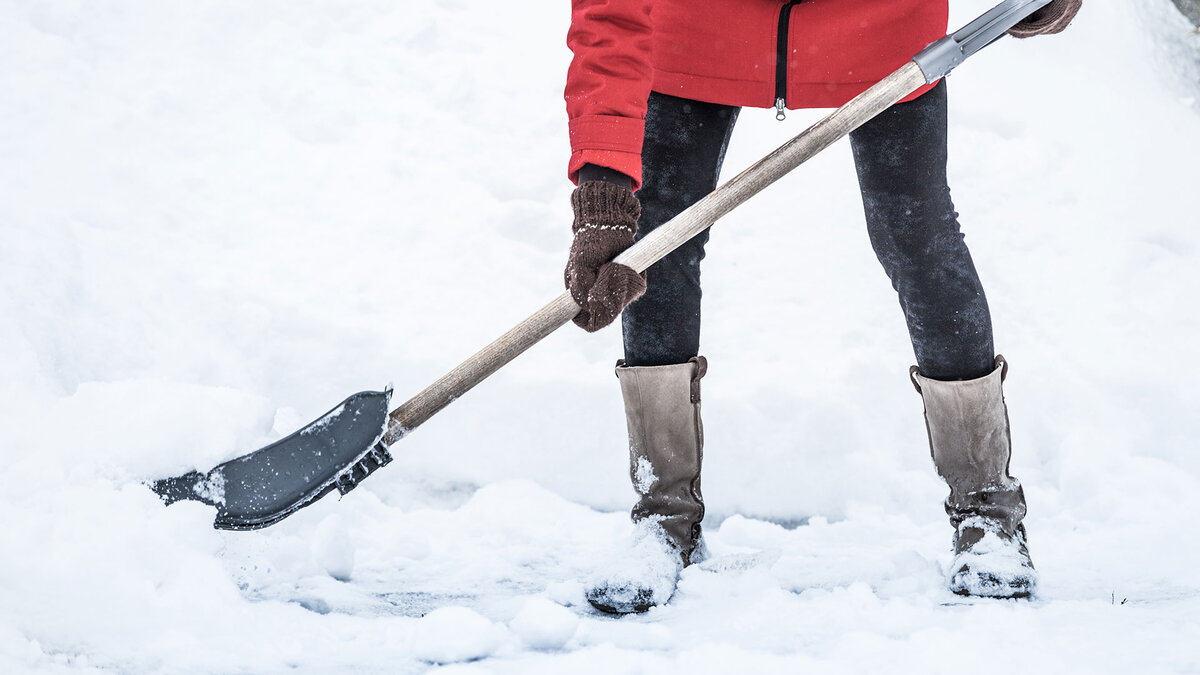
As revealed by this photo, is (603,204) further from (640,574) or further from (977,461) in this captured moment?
(977,461)

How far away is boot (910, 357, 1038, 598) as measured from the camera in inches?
72.2

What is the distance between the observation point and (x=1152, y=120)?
13.3 feet

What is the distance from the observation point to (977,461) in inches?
73.7

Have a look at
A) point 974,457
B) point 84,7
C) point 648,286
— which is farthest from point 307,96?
point 974,457

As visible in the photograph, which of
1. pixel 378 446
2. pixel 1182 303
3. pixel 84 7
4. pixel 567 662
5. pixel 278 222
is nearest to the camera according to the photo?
pixel 567 662

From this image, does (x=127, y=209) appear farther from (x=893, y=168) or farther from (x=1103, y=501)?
(x=1103, y=501)

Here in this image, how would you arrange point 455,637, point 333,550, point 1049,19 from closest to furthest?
point 455,637 → point 1049,19 → point 333,550

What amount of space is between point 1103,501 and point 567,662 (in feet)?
5.40

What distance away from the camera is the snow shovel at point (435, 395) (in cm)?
168

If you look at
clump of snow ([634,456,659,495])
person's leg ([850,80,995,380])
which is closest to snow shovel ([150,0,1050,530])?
person's leg ([850,80,995,380])

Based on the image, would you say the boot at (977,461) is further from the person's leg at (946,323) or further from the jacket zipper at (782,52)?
the jacket zipper at (782,52)

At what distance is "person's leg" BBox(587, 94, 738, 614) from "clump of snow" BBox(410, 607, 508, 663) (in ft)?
1.20

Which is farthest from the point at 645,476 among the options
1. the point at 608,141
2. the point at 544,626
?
the point at 608,141

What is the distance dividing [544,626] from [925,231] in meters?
1.07
